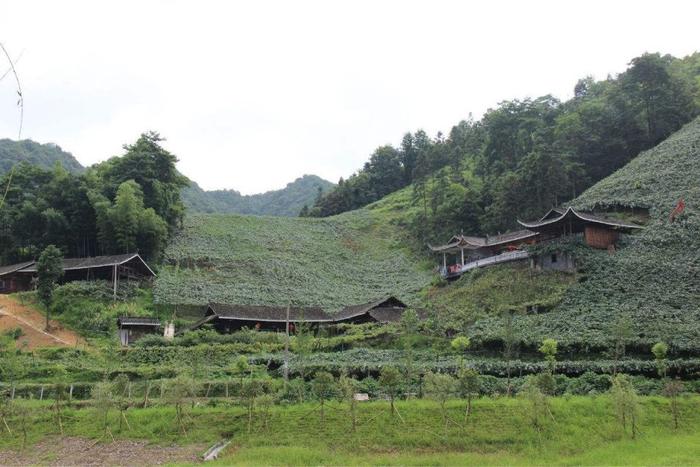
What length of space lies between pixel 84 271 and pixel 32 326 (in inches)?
356

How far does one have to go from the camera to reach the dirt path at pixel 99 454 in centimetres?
2298

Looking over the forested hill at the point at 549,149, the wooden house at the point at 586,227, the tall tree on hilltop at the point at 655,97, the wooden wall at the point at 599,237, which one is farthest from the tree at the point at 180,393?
the tall tree on hilltop at the point at 655,97

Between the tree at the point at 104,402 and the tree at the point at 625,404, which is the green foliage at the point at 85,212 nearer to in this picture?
the tree at the point at 104,402

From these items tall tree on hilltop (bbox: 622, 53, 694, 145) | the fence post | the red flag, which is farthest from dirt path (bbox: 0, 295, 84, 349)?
tall tree on hilltop (bbox: 622, 53, 694, 145)

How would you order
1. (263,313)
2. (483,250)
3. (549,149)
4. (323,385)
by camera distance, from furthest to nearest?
(549,149), (483,250), (263,313), (323,385)

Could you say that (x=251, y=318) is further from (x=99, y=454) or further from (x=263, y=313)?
(x=99, y=454)

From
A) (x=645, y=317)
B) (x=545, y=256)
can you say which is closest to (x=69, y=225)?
(x=545, y=256)

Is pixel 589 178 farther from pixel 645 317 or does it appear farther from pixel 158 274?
pixel 158 274

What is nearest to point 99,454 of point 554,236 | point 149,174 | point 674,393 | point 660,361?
point 674,393

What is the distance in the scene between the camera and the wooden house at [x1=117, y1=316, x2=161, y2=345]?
43.8 metres

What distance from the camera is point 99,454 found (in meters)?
23.9

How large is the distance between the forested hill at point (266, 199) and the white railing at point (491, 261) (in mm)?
80308

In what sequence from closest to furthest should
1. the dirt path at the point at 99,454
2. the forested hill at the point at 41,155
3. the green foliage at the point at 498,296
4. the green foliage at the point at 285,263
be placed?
the dirt path at the point at 99,454, the green foliage at the point at 498,296, the green foliage at the point at 285,263, the forested hill at the point at 41,155

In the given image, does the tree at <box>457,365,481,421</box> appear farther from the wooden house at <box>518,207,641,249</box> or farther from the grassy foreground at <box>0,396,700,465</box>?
the wooden house at <box>518,207,641,249</box>
